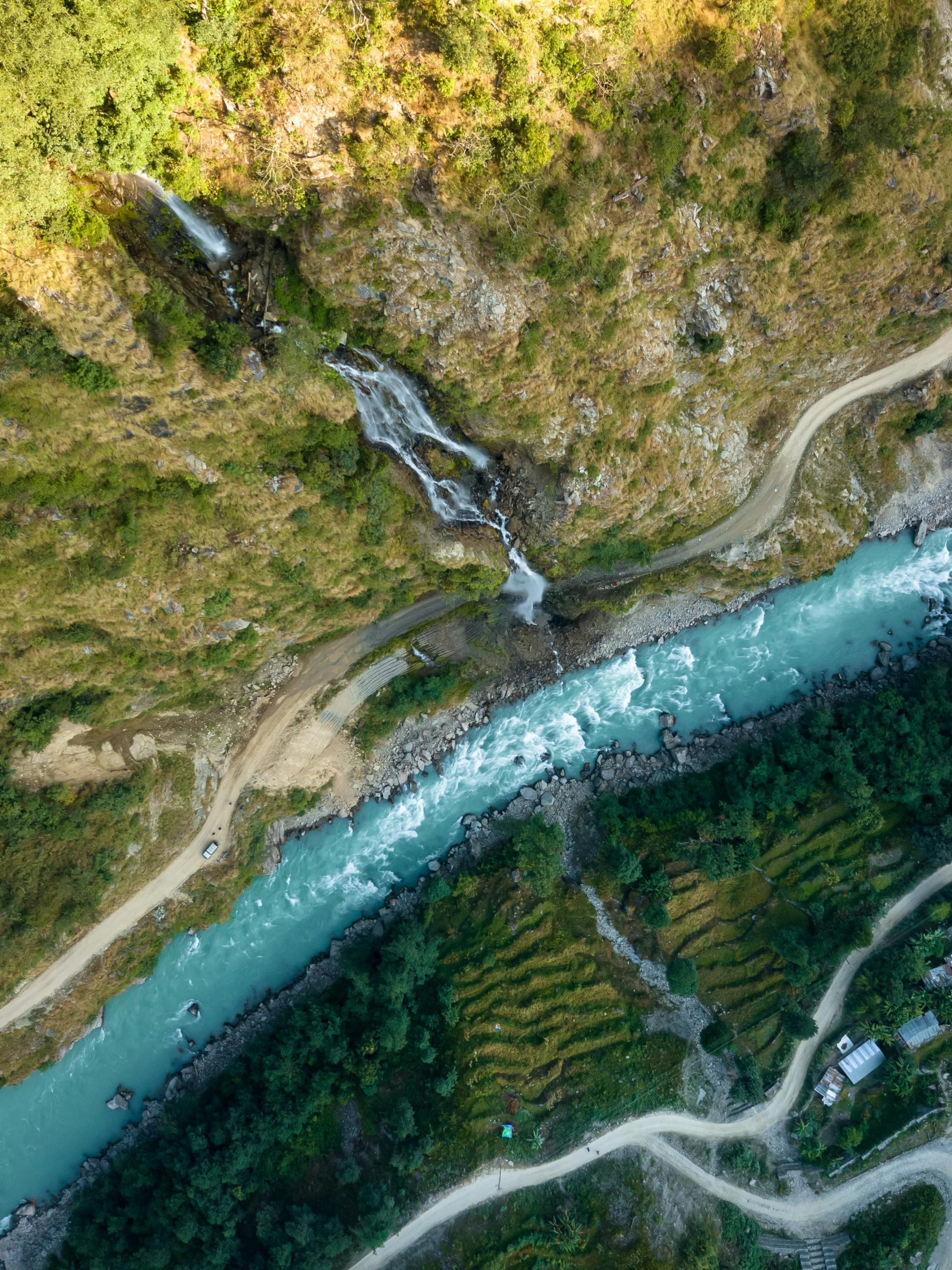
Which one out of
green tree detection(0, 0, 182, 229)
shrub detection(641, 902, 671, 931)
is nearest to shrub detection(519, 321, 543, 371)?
green tree detection(0, 0, 182, 229)

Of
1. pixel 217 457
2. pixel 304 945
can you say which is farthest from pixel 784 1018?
pixel 217 457

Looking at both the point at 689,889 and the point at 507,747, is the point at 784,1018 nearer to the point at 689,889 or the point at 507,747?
the point at 689,889

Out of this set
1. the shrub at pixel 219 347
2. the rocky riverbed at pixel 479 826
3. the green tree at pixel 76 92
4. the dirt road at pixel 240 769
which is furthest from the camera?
the rocky riverbed at pixel 479 826

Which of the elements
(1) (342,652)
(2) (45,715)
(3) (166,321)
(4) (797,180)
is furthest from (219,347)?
(4) (797,180)

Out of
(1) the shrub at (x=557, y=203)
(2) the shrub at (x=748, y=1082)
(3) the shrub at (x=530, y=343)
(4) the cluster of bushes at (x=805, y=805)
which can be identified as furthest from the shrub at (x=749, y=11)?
(2) the shrub at (x=748, y=1082)

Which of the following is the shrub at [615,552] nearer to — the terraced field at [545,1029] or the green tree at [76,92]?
the terraced field at [545,1029]

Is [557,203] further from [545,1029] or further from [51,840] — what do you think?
[545,1029]

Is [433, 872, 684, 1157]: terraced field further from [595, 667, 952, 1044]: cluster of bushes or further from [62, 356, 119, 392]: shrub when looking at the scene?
[62, 356, 119, 392]: shrub
